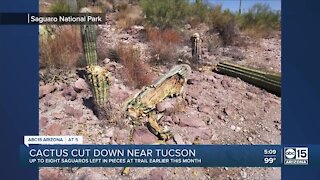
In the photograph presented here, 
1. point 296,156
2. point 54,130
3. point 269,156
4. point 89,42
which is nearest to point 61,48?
point 89,42

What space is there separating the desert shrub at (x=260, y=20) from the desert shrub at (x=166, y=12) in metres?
0.40

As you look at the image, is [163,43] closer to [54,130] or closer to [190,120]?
[190,120]

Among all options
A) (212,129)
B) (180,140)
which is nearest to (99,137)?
(180,140)

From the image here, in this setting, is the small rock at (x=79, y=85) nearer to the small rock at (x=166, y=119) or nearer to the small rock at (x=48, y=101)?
the small rock at (x=48, y=101)

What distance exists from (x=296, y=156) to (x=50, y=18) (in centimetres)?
190

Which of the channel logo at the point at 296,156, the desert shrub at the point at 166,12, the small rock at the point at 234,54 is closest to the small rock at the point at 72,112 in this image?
the desert shrub at the point at 166,12

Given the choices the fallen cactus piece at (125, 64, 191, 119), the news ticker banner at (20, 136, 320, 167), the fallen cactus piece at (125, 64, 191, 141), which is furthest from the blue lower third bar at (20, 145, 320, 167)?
the fallen cactus piece at (125, 64, 191, 119)

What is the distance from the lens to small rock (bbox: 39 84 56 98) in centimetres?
363

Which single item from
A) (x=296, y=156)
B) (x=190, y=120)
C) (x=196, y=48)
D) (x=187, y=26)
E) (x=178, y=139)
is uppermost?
(x=187, y=26)

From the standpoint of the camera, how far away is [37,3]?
11.7 feet

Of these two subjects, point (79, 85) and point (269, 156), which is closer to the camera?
point (269, 156)

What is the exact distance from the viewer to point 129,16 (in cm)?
371

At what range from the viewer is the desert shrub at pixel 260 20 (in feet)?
12.0

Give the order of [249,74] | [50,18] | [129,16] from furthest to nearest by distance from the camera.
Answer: [249,74]
[129,16]
[50,18]
